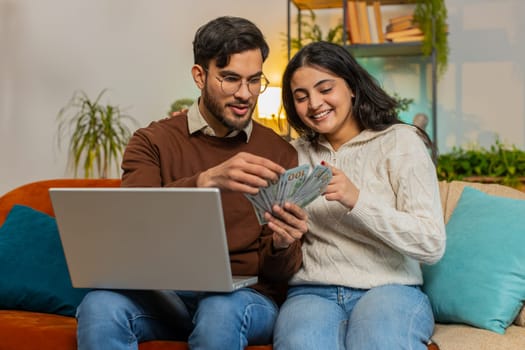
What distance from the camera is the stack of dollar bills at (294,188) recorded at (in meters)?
1.61

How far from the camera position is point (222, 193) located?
2.06m

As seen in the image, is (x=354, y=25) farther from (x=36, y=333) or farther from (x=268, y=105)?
(x=36, y=333)

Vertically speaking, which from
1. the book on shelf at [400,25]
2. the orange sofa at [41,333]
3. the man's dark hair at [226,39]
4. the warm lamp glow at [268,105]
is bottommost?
the orange sofa at [41,333]

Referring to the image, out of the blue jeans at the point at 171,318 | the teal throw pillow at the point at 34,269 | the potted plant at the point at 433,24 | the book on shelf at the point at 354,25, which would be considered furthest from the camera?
the book on shelf at the point at 354,25

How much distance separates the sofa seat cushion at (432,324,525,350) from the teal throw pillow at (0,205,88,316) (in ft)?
3.79

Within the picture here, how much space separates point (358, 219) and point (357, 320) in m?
0.26

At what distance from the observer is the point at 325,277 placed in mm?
1937

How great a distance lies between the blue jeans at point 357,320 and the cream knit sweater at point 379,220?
0.05m

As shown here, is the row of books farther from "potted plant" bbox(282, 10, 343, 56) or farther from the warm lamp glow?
the warm lamp glow

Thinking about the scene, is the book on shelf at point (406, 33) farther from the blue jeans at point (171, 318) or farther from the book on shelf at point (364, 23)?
the blue jeans at point (171, 318)

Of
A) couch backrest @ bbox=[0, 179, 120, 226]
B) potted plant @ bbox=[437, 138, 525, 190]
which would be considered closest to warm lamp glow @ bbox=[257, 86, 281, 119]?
potted plant @ bbox=[437, 138, 525, 190]

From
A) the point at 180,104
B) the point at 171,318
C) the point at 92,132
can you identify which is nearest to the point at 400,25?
the point at 180,104

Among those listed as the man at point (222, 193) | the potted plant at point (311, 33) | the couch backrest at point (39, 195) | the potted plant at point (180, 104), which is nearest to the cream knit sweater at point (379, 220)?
the man at point (222, 193)

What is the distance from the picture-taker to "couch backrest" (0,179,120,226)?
2.59 m
